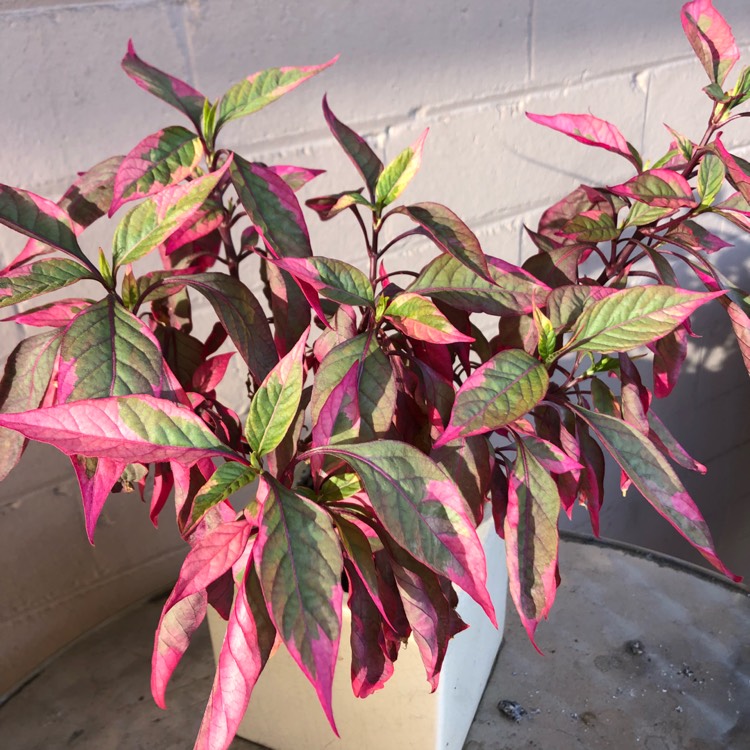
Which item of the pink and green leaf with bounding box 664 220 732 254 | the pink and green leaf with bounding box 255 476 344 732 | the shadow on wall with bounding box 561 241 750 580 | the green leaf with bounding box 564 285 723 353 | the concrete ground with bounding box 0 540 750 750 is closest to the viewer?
the pink and green leaf with bounding box 255 476 344 732

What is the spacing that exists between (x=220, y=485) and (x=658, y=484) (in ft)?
0.91

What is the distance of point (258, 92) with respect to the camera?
55cm

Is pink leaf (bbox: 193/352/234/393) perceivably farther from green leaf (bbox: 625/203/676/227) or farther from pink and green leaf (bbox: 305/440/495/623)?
green leaf (bbox: 625/203/676/227)

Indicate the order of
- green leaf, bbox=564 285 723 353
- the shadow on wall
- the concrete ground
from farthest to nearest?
the shadow on wall → the concrete ground → green leaf, bbox=564 285 723 353

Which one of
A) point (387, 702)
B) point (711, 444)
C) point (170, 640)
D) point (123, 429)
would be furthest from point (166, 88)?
point (711, 444)

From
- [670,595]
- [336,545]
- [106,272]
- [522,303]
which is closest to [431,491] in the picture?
[336,545]

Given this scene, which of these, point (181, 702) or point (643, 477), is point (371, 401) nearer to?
point (643, 477)

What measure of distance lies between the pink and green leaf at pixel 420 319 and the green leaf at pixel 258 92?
175mm

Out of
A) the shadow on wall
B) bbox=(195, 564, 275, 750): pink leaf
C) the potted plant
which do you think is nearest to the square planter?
the potted plant

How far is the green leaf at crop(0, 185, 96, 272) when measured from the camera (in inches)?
18.6

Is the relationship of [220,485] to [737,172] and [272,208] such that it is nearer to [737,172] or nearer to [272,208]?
[272,208]

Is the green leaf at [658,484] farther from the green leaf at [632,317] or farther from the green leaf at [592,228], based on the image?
the green leaf at [592,228]

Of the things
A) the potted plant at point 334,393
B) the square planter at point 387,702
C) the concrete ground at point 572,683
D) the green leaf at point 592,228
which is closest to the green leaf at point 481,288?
the potted plant at point 334,393

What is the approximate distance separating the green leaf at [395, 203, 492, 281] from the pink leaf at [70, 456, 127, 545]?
24 cm
